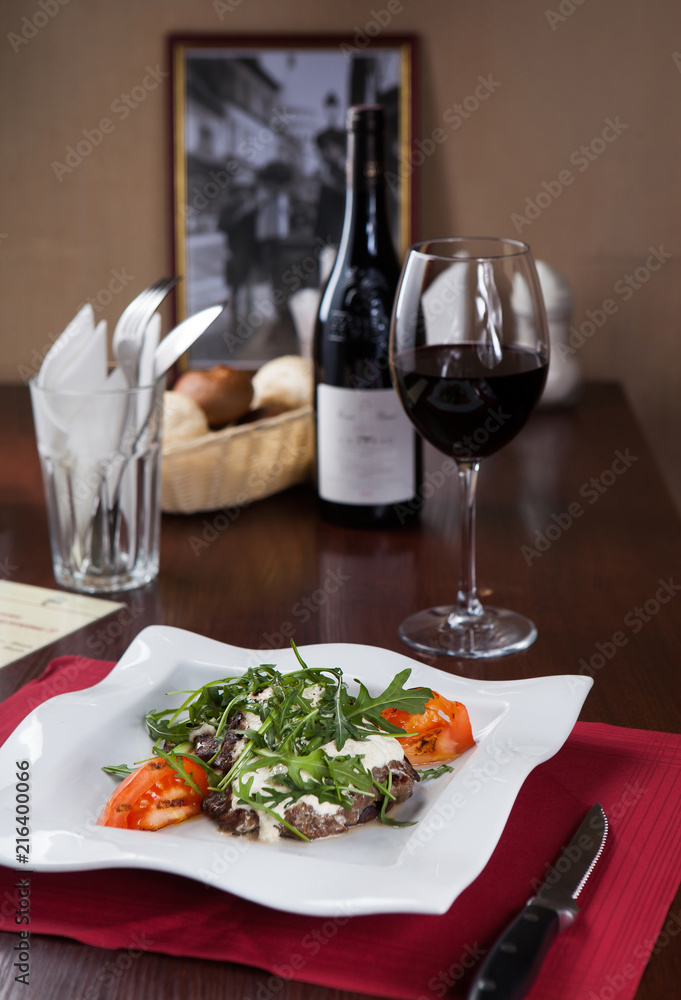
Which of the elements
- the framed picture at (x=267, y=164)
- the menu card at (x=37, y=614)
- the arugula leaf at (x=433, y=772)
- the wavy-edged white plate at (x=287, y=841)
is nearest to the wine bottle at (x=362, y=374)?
the menu card at (x=37, y=614)

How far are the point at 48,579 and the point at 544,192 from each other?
1.38 meters

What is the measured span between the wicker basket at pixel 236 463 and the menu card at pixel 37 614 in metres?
0.21

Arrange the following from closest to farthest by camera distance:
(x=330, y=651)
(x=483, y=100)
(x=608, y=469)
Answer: (x=330, y=651) → (x=608, y=469) → (x=483, y=100)

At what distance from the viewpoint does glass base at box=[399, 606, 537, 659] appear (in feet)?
2.62

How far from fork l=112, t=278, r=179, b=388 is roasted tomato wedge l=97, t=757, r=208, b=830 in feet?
1.68

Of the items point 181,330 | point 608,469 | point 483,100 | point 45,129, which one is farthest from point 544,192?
point 181,330

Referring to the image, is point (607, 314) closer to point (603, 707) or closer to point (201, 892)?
point (603, 707)

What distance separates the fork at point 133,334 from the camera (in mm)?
950

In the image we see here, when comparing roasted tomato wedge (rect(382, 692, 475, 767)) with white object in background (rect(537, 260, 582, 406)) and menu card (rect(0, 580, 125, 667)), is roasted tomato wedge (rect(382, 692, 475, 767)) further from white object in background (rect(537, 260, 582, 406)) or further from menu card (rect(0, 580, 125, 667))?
white object in background (rect(537, 260, 582, 406))

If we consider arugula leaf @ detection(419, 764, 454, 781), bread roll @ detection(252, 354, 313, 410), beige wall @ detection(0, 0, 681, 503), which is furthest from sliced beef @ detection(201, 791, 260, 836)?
beige wall @ detection(0, 0, 681, 503)

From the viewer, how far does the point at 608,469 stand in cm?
132

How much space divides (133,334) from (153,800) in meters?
0.55

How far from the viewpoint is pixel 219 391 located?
121 centimetres

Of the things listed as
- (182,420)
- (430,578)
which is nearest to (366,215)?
(182,420)
